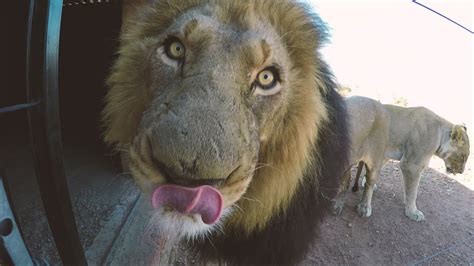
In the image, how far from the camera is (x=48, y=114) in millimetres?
1242

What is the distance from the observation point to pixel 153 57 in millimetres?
1654

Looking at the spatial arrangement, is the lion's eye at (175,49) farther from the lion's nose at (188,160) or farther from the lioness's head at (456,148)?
the lioness's head at (456,148)

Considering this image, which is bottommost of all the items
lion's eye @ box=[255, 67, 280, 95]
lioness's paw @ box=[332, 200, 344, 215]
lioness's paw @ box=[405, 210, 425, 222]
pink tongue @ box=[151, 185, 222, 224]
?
lioness's paw @ box=[332, 200, 344, 215]

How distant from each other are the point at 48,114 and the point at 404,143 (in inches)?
226

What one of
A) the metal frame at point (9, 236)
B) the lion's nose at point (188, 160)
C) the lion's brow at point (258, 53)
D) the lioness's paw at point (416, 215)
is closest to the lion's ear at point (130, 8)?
the lion's brow at point (258, 53)

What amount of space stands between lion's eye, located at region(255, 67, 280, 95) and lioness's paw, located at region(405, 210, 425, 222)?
16.3 feet

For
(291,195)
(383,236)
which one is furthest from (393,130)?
(291,195)

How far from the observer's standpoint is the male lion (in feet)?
4.19

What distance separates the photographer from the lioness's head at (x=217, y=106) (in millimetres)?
1261

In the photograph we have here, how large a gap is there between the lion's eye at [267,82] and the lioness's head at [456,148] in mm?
5337

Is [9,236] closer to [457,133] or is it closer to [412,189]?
[412,189]

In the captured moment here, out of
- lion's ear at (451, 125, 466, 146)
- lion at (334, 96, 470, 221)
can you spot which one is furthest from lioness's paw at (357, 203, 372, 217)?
lion's ear at (451, 125, 466, 146)

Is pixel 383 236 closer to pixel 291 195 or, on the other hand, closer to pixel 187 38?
pixel 291 195

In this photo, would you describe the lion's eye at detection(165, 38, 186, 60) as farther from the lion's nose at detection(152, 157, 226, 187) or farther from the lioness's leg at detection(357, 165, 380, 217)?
the lioness's leg at detection(357, 165, 380, 217)
